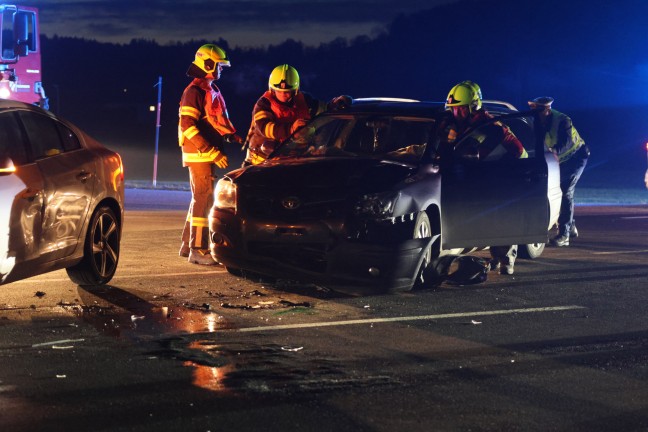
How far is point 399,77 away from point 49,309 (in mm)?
67447

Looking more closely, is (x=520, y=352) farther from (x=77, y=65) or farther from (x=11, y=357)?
(x=77, y=65)

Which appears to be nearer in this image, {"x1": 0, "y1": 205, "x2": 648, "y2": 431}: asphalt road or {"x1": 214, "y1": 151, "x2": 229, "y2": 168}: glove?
{"x1": 0, "y1": 205, "x2": 648, "y2": 431}: asphalt road

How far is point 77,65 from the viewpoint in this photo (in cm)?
9250

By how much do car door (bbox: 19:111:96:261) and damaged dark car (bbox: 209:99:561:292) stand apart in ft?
3.96

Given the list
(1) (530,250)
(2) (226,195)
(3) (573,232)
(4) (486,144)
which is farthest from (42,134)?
Answer: (3) (573,232)

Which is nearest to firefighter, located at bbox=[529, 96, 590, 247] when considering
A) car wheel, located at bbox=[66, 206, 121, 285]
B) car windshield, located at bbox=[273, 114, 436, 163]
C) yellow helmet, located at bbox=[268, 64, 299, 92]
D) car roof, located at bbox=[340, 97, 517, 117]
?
car roof, located at bbox=[340, 97, 517, 117]

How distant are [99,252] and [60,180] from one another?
973 mm

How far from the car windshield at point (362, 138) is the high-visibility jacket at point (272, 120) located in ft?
2.55

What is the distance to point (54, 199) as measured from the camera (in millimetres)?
9453

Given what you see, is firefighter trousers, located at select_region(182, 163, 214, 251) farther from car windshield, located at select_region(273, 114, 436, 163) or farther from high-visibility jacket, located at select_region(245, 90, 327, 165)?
car windshield, located at select_region(273, 114, 436, 163)

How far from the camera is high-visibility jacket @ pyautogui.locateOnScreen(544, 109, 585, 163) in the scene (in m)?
15.1

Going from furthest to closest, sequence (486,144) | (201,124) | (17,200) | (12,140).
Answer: (201,124) → (486,144) → (12,140) → (17,200)

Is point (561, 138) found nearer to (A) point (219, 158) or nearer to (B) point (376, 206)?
(A) point (219, 158)

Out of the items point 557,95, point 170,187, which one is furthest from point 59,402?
point 557,95
